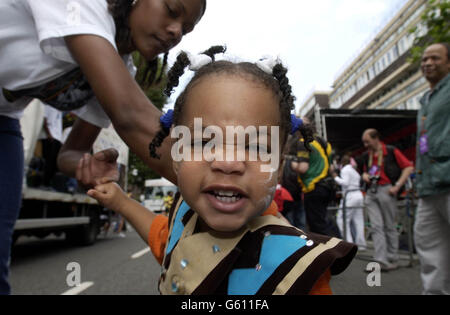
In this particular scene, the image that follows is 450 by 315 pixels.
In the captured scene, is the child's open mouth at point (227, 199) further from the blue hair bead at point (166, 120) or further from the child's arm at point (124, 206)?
the child's arm at point (124, 206)

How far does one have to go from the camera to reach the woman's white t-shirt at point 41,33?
117 centimetres

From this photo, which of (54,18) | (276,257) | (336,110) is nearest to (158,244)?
(276,257)

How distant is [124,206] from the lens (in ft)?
4.79

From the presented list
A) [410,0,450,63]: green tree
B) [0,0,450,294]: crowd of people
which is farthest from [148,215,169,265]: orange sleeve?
[410,0,450,63]: green tree

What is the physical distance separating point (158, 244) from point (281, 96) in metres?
0.73

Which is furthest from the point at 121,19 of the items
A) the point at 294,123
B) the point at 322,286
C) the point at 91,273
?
the point at 91,273

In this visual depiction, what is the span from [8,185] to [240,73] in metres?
1.26

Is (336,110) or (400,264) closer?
(400,264)

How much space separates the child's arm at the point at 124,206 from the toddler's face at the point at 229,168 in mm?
474
